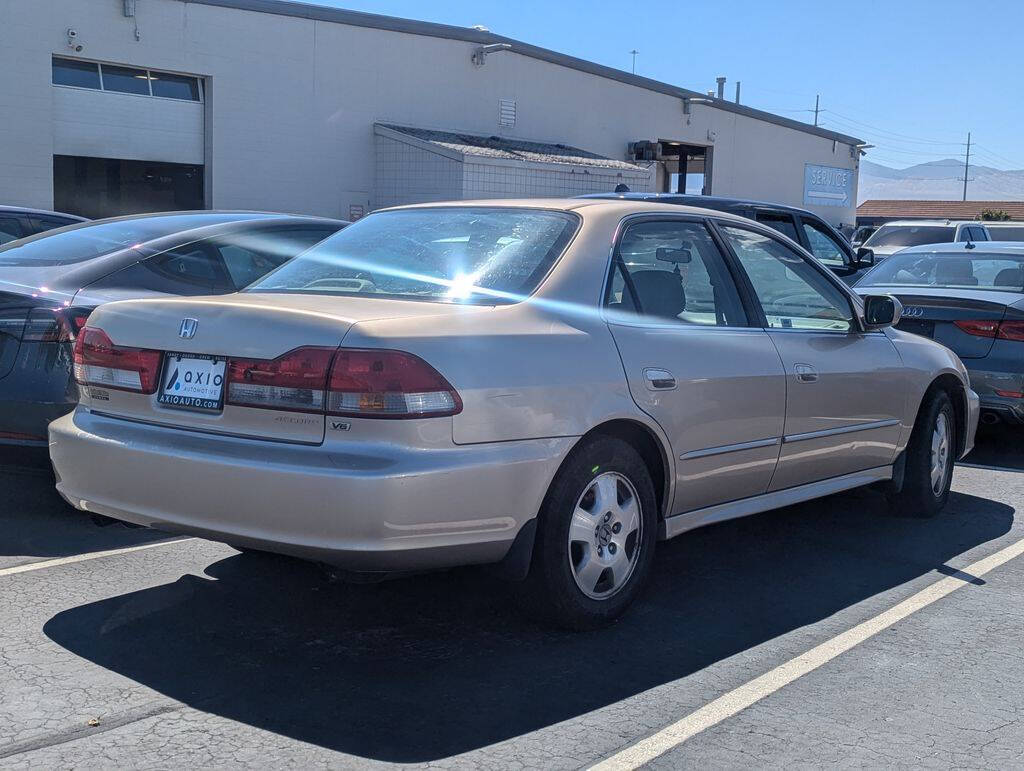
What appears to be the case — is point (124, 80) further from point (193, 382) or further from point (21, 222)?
point (193, 382)

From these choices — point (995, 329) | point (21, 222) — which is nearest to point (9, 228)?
point (21, 222)

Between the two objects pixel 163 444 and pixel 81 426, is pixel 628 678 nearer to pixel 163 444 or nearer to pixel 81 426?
pixel 163 444

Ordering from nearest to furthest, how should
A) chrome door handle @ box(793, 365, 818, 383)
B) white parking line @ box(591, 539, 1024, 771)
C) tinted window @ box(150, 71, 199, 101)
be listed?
1. white parking line @ box(591, 539, 1024, 771)
2. chrome door handle @ box(793, 365, 818, 383)
3. tinted window @ box(150, 71, 199, 101)

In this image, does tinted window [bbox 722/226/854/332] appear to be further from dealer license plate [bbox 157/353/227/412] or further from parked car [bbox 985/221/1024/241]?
parked car [bbox 985/221/1024/241]

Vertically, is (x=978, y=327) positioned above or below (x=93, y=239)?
below

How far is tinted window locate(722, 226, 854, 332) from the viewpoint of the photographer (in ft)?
18.1

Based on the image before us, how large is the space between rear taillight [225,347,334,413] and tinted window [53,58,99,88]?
1653 centimetres

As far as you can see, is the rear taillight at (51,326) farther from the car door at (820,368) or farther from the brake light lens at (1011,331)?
the brake light lens at (1011,331)

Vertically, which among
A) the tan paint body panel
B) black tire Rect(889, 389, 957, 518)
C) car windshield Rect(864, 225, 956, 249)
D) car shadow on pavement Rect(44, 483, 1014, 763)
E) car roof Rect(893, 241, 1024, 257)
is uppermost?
car windshield Rect(864, 225, 956, 249)

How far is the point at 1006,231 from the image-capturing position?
24.3 m

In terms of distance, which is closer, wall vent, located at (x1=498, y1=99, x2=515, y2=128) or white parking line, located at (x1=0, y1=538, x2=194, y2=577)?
white parking line, located at (x1=0, y1=538, x2=194, y2=577)

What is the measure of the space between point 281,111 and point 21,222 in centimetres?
1279

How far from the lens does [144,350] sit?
171 inches

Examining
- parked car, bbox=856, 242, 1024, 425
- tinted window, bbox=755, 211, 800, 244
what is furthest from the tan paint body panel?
tinted window, bbox=755, 211, 800, 244
